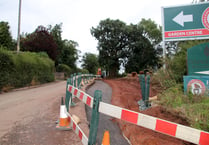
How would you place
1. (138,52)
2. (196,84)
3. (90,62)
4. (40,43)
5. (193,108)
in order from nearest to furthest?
1. (193,108)
2. (196,84)
3. (40,43)
4. (138,52)
5. (90,62)

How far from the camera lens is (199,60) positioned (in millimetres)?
7039

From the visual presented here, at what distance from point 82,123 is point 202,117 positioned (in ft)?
9.61

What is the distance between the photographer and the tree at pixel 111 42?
29438mm

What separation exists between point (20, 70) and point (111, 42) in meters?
17.7

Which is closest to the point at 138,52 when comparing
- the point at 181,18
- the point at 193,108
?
the point at 181,18

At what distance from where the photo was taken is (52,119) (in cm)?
525

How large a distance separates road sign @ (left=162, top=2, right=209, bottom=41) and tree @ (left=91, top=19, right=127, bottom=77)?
18.6 m

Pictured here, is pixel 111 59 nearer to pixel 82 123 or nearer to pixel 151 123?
pixel 82 123

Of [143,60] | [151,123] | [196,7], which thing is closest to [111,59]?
[143,60]

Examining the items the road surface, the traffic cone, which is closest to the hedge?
the road surface

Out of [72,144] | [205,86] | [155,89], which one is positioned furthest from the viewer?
[155,89]

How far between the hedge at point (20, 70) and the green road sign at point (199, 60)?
38.8ft

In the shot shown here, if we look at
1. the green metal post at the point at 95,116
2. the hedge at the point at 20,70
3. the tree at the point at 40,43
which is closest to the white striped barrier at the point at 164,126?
the green metal post at the point at 95,116

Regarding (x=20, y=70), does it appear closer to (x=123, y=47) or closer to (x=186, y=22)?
(x=186, y=22)
